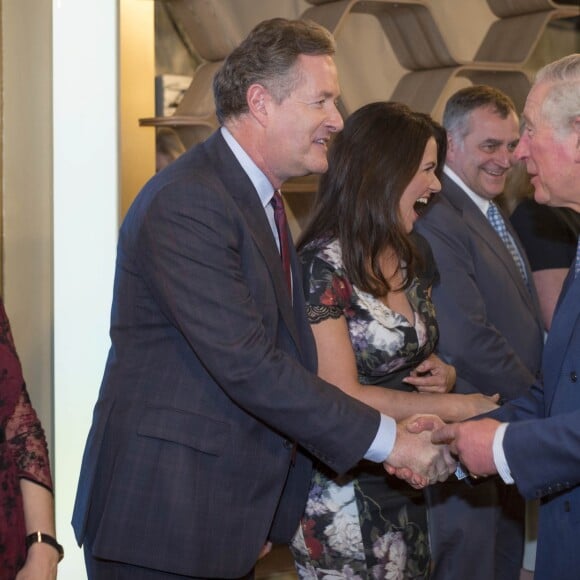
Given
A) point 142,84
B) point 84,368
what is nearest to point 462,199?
point 142,84

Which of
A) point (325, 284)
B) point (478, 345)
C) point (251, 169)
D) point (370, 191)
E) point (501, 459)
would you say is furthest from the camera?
point (478, 345)

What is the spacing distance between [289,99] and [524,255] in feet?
5.19

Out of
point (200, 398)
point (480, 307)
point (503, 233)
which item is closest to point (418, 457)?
point (200, 398)

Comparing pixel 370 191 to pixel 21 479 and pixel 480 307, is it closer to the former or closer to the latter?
pixel 480 307

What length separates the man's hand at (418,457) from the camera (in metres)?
2.47

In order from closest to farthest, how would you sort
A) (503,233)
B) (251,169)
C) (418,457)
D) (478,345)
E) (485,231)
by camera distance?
(251,169) → (418,457) → (478,345) → (485,231) → (503,233)

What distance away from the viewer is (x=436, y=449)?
2.57m

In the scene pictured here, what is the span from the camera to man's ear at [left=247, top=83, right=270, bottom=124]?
2.38 metres

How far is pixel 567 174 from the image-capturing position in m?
2.32

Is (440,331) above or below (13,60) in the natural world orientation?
below

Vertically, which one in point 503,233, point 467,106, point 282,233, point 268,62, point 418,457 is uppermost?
point 467,106

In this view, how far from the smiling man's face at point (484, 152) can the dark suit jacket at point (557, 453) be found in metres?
1.53

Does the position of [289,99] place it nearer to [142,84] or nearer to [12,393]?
[12,393]

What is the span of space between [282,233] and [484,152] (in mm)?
1538
